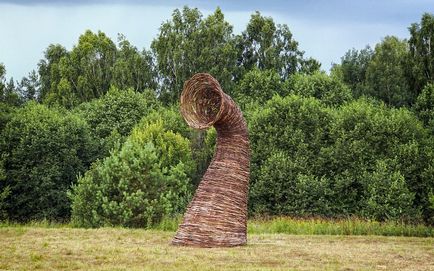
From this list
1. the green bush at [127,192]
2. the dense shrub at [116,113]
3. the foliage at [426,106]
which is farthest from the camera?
the dense shrub at [116,113]

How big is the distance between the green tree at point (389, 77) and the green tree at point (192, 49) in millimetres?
9745

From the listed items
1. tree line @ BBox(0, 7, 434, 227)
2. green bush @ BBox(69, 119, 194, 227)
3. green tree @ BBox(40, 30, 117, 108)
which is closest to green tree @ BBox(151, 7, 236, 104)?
tree line @ BBox(0, 7, 434, 227)

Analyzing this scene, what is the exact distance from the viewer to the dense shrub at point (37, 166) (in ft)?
126

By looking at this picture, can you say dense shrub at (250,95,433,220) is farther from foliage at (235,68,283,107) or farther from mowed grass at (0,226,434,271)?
mowed grass at (0,226,434,271)

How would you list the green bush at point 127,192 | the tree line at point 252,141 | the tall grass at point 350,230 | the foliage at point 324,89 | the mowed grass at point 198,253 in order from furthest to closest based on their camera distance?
the foliage at point 324,89 → the tree line at point 252,141 → the green bush at point 127,192 → the tall grass at point 350,230 → the mowed grass at point 198,253

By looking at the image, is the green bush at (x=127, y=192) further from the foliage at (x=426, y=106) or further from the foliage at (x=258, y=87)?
the foliage at (x=258, y=87)

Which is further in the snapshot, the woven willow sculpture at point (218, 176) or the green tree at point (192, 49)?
the green tree at point (192, 49)

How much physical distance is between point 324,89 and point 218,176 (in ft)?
105

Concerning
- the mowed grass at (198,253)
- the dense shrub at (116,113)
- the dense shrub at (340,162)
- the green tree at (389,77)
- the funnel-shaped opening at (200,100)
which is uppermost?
the green tree at (389,77)

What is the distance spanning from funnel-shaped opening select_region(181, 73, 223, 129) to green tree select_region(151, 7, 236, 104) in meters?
36.0

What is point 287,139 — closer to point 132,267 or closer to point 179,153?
point 179,153

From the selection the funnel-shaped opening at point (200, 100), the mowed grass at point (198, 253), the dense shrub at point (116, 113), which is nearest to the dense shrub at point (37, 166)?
the dense shrub at point (116, 113)

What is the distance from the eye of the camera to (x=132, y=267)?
1300cm

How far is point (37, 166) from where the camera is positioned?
1527 inches
